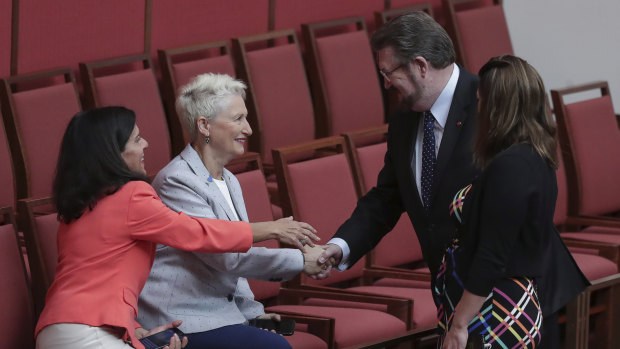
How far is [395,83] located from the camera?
174cm

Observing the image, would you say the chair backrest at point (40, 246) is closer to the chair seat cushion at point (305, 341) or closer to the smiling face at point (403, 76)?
the chair seat cushion at point (305, 341)

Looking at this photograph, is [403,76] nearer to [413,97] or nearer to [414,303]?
[413,97]

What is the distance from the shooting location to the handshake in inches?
74.6

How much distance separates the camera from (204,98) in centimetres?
185

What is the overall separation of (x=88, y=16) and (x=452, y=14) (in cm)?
130

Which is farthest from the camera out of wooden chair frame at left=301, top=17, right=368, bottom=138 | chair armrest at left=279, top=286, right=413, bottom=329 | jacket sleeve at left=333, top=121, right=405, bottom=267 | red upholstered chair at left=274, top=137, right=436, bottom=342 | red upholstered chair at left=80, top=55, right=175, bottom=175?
wooden chair frame at left=301, top=17, right=368, bottom=138

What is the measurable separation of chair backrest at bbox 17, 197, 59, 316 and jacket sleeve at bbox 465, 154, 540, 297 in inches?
33.9

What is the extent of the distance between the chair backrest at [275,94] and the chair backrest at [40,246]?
1138 millimetres

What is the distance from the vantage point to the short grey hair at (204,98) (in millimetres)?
1844

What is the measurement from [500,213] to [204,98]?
0.66 metres

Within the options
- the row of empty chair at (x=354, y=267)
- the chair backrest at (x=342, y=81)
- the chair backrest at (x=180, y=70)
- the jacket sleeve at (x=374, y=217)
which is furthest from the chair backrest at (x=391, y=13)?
the jacket sleeve at (x=374, y=217)

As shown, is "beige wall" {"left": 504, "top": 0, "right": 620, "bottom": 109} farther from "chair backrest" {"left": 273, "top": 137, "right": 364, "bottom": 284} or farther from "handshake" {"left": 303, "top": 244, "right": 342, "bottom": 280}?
"handshake" {"left": 303, "top": 244, "right": 342, "bottom": 280}

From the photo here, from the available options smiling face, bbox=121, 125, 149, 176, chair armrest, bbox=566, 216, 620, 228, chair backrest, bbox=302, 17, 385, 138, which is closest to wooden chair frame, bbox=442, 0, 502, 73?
chair backrest, bbox=302, 17, 385, 138

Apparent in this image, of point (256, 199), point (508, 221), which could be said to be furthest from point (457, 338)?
point (256, 199)
